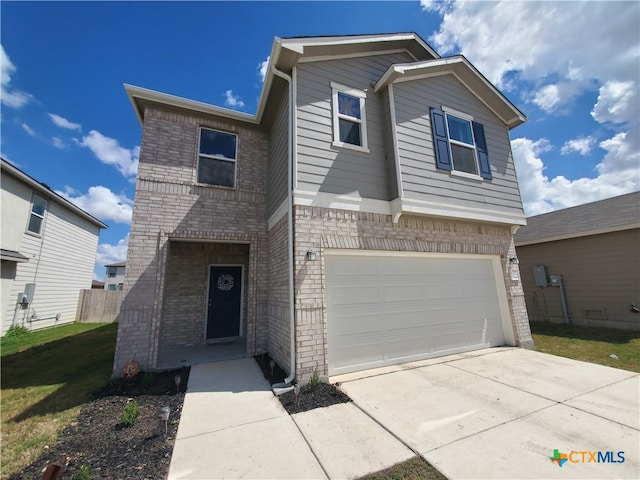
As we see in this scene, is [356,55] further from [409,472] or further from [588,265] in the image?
[588,265]

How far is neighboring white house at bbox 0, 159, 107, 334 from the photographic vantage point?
9078 millimetres

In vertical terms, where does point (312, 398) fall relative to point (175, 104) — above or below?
below

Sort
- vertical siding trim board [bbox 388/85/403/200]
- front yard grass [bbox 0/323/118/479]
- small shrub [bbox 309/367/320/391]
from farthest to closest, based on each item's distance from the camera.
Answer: vertical siding trim board [bbox 388/85/403/200] < small shrub [bbox 309/367/320/391] < front yard grass [bbox 0/323/118/479]

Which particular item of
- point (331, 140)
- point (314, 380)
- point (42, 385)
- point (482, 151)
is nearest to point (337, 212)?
point (331, 140)

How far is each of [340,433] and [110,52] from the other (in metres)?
9.28

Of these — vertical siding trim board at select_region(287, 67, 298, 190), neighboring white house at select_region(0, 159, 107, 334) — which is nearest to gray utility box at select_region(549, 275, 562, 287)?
vertical siding trim board at select_region(287, 67, 298, 190)

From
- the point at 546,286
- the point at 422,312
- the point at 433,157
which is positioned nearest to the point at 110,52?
the point at 433,157

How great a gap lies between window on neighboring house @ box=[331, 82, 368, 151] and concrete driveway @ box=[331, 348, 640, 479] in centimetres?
457

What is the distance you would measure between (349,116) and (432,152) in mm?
2105

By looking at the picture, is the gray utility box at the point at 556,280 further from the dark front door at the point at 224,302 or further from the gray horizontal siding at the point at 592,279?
the dark front door at the point at 224,302

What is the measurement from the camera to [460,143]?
6.64m

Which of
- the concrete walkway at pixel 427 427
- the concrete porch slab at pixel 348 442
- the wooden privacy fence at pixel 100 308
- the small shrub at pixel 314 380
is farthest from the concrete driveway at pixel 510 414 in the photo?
the wooden privacy fence at pixel 100 308

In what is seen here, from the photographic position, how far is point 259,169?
6.98 meters

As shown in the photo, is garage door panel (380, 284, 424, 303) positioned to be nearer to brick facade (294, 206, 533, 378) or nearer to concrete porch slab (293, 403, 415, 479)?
brick facade (294, 206, 533, 378)
